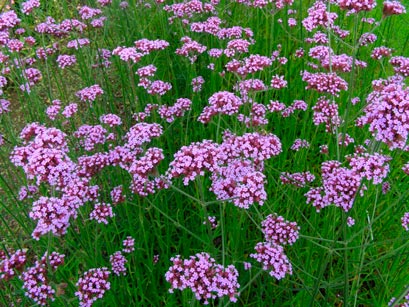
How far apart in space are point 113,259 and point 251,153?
109cm

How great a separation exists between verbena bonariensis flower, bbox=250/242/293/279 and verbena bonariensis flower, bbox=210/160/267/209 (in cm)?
24

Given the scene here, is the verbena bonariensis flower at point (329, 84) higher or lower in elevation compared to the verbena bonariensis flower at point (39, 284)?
higher

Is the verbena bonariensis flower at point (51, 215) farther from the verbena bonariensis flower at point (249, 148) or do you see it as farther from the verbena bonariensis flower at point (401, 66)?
the verbena bonariensis flower at point (401, 66)

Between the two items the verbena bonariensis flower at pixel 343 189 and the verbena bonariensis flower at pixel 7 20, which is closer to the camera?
the verbena bonariensis flower at pixel 343 189

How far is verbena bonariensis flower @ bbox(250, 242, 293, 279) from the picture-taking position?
1876 mm

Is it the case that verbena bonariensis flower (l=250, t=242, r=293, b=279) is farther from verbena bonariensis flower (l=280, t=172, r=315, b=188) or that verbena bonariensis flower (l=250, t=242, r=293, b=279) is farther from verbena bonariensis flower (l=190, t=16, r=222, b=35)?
verbena bonariensis flower (l=190, t=16, r=222, b=35)

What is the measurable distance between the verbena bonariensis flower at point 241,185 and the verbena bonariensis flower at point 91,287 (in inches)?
29.3

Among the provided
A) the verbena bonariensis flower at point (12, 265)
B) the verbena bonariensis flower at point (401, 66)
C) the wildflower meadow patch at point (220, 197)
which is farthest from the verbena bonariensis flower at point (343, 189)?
the verbena bonariensis flower at point (12, 265)

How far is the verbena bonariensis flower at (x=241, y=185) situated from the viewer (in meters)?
1.85

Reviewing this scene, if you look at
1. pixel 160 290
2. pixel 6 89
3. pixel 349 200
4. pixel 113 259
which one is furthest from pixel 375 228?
pixel 6 89

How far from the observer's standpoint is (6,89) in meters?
5.28

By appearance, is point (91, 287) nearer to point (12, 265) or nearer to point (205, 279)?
point (12, 265)

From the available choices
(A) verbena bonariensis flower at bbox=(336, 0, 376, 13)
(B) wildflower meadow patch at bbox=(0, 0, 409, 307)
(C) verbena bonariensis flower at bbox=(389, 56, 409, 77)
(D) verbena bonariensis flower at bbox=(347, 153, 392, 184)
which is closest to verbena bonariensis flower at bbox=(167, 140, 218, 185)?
(B) wildflower meadow patch at bbox=(0, 0, 409, 307)

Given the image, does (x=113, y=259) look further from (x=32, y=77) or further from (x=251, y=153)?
(x=32, y=77)
